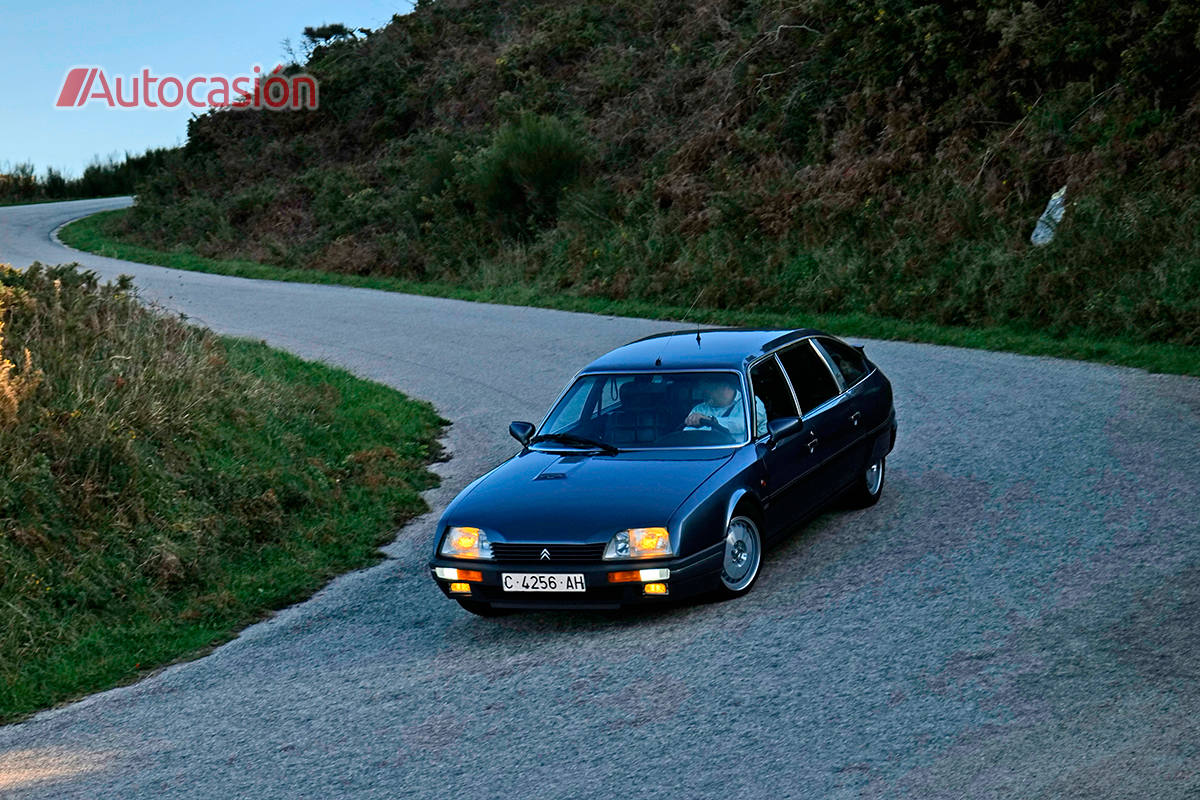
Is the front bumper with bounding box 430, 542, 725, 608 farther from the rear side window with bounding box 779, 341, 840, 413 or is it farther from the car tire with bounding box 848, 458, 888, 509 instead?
the car tire with bounding box 848, 458, 888, 509

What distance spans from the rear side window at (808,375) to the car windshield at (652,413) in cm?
70

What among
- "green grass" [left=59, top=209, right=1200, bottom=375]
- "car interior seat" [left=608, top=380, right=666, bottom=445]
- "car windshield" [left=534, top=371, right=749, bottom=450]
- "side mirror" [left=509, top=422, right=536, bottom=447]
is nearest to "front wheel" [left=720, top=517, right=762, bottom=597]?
"car windshield" [left=534, top=371, right=749, bottom=450]

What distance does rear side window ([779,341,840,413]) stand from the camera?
31.7 ft

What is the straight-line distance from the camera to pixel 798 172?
79.8 ft

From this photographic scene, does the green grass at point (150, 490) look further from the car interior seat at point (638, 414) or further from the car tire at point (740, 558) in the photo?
the car tire at point (740, 558)

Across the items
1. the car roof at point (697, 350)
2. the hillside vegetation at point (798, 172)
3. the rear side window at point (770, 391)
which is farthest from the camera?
the hillside vegetation at point (798, 172)

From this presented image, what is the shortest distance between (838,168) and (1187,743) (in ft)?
62.4

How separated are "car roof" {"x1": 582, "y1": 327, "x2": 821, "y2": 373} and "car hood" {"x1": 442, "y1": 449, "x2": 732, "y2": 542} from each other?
2.64ft

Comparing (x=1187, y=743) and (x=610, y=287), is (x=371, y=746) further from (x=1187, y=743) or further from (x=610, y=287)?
(x=610, y=287)

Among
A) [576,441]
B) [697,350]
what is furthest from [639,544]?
[697,350]

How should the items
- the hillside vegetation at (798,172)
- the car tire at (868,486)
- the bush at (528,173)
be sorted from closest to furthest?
the car tire at (868,486) → the hillside vegetation at (798,172) → the bush at (528,173)

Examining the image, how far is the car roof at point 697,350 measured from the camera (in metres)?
9.33

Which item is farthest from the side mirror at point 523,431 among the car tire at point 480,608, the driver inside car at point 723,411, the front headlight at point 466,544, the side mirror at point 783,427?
the side mirror at point 783,427

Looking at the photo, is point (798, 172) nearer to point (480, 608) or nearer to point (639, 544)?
point (480, 608)
